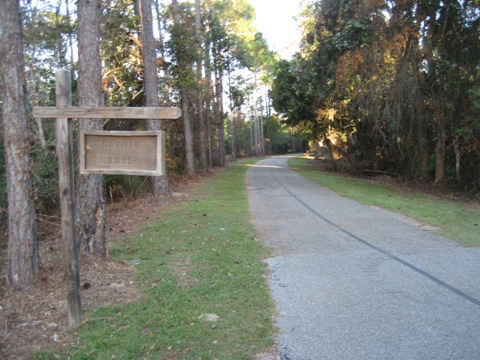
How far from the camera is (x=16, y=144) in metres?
5.09

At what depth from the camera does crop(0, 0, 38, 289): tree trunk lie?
510 cm

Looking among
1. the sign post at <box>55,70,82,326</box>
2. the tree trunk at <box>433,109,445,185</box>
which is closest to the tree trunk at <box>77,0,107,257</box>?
the sign post at <box>55,70,82,326</box>

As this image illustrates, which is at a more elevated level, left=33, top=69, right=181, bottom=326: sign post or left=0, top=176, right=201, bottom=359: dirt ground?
left=33, top=69, right=181, bottom=326: sign post

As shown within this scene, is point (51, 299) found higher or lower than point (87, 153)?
lower

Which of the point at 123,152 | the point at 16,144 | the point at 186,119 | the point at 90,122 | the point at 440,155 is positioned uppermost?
the point at 186,119

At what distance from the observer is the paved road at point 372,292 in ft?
12.7

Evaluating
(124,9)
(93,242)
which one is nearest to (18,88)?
(93,242)

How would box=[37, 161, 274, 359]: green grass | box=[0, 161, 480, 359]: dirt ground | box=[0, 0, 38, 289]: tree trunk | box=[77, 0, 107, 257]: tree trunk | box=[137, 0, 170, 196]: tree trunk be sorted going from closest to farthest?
1. box=[37, 161, 274, 359]: green grass
2. box=[0, 161, 480, 359]: dirt ground
3. box=[0, 0, 38, 289]: tree trunk
4. box=[77, 0, 107, 257]: tree trunk
5. box=[137, 0, 170, 196]: tree trunk

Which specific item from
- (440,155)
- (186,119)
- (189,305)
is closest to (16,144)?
(189,305)

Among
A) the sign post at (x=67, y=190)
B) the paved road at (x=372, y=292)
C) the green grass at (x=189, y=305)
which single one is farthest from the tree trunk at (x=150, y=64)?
the sign post at (x=67, y=190)

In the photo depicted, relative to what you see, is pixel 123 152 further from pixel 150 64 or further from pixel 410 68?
pixel 410 68

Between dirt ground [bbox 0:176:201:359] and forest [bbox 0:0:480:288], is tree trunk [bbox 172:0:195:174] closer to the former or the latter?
forest [bbox 0:0:480:288]

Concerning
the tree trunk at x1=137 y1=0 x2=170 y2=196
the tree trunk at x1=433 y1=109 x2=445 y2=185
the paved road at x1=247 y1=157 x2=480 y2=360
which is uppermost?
the tree trunk at x1=137 y1=0 x2=170 y2=196

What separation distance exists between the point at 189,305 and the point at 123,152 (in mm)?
1960
